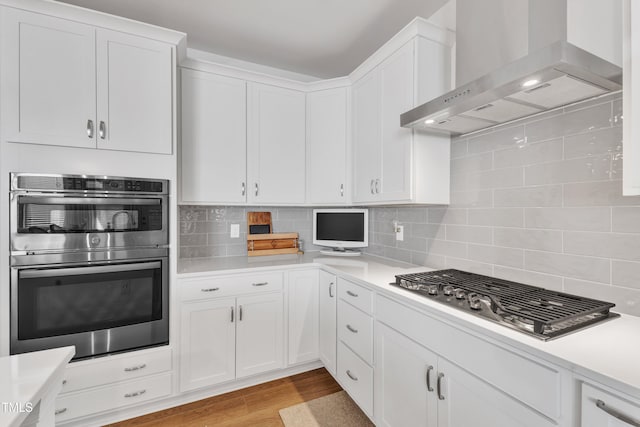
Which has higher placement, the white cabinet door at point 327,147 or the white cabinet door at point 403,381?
the white cabinet door at point 327,147

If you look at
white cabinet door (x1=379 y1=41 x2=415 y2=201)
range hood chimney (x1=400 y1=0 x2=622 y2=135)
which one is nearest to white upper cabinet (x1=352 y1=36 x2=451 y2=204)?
white cabinet door (x1=379 y1=41 x2=415 y2=201)

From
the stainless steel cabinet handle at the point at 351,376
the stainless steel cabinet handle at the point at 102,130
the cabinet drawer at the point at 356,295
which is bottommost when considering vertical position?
the stainless steel cabinet handle at the point at 351,376

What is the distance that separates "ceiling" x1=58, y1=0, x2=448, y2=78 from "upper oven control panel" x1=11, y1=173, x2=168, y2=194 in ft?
4.14

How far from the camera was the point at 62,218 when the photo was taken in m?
1.71

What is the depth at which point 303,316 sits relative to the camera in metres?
2.42

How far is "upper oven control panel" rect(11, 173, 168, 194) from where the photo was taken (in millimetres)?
1633

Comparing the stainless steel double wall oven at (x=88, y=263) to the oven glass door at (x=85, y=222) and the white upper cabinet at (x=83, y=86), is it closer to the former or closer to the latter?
the oven glass door at (x=85, y=222)

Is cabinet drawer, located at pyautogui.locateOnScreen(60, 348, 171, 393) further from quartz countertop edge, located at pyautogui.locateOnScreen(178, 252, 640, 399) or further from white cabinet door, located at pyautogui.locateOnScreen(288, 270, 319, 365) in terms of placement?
quartz countertop edge, located at pyautogui.locateOnScreen(178, 252, 640, 399)

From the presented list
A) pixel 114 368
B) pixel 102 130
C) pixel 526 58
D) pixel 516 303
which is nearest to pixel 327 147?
pixel 102 130

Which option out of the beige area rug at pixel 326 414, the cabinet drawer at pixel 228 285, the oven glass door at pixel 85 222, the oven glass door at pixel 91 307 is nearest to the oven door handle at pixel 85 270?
the oven glass door at pixel 91 307

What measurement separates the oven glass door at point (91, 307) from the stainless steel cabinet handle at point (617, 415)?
212 cm

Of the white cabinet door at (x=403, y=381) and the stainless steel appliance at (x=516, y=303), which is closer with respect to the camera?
the stainless steel appliance at (x=516, y=303)

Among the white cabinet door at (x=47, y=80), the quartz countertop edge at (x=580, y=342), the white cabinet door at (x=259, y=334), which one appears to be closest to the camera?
the quartz countertop edge at (x=580, y=342)

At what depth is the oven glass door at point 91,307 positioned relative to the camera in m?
1.64
